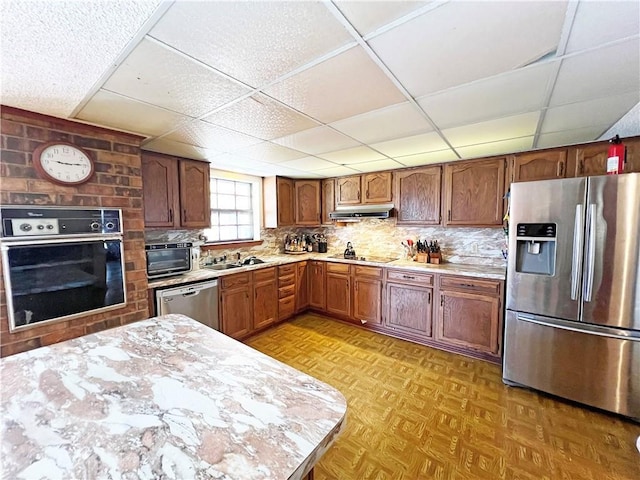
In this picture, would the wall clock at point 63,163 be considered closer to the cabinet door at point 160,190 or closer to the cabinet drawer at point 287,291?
the cabinet door at point 160,190

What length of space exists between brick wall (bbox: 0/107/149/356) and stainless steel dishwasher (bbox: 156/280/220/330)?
20 cm

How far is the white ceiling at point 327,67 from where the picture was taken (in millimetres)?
936

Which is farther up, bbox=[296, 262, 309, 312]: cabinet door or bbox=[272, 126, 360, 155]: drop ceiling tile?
bbox=[272, 126, 360, 155]: drop ceiling tile

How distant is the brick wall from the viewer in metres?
1.65

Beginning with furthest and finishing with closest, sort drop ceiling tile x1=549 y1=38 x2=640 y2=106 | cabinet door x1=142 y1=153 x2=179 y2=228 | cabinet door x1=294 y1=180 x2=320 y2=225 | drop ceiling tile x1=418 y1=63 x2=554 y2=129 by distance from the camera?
cabinet door x1=294 y1=180 x2=320 y2=225, cabinet door x1=142 y1=153 x2=179 y2=228, drop ceiling tile x1=418 y1=63 x2=554 y2=129, drop ceiling tile x1=549 y1=38 x2=640 y2=106

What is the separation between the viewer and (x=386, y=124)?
1968 millimetres

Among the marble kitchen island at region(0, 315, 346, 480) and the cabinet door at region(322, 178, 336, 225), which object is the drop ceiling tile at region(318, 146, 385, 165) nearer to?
the cabinet door at region(322, 178, 336, 225)

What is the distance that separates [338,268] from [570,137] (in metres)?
2.73

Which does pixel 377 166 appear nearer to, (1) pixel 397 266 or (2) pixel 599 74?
(1) pixel 397 266

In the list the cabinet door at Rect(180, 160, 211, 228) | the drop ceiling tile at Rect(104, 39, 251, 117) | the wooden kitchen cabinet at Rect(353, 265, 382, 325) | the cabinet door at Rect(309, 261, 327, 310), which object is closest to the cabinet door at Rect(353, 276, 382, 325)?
the wooden kitchen cabinet at Rect(353, 265, 382, 325)

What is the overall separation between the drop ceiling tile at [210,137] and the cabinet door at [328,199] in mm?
1876

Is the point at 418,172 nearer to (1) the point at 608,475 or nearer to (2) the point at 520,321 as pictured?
(2) the point at 520,321

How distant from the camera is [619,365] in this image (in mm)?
1915

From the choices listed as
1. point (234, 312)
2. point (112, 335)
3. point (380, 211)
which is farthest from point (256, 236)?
point (112, 335)
